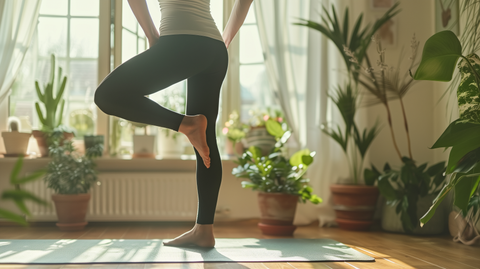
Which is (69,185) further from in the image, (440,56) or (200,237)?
(440,56)

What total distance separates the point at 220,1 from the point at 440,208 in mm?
2057

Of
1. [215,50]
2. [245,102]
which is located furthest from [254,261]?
[245,102]

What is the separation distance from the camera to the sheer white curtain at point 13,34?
2.78 meters

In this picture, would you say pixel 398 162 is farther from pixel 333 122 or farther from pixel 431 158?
pixel 333 122

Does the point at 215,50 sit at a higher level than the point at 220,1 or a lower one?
lower

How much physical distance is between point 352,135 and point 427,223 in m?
0.71

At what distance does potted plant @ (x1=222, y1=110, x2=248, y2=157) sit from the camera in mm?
3000

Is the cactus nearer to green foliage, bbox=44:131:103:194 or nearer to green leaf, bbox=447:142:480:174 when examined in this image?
green foliage, bbox=44:131:103:194

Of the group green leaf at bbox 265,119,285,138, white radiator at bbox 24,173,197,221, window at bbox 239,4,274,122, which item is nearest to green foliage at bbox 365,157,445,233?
green leaf at bbox 265,119,285,138

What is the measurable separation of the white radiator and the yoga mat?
68 cm

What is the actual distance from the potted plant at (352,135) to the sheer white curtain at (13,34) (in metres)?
1.80

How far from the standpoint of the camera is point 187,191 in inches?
113

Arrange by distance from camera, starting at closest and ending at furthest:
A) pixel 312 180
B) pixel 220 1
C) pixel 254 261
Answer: pixel 254 261 < pixel 312 180 < pixel 220 1

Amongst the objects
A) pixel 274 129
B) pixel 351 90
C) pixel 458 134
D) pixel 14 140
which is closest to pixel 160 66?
pixel 458 134
